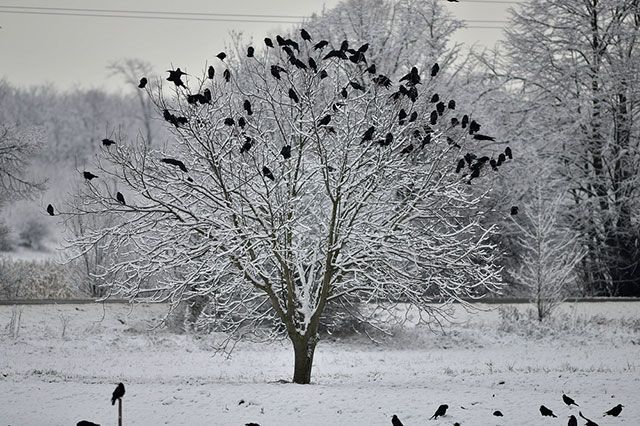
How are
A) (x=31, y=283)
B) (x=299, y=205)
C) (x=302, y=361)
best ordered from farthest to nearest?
(x=31, y=283) → (x=299, y=205) → (x=302, y=361)

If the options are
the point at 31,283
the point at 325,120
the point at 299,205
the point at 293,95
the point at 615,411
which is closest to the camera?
the point at 615,411

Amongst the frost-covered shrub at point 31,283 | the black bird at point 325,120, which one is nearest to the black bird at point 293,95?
the black bird at point 325,120

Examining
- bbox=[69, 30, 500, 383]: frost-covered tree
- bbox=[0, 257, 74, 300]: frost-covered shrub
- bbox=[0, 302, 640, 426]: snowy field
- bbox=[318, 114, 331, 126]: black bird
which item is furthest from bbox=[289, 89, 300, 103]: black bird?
bbox=[0, 257, 74, 300]: frost-covered shrub

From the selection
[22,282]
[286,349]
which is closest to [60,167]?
[22,282]

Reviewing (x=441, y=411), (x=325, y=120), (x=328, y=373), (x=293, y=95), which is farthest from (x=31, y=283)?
(x=441, y=411)

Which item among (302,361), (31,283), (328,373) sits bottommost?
(328,373)

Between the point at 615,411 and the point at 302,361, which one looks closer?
the point at 615,411

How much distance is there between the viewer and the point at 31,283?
28688 mm

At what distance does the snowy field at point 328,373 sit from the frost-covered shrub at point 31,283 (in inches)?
226

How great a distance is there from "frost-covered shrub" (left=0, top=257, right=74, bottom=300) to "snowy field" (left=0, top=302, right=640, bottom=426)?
5738 millimetres

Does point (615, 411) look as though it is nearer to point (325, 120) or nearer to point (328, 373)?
point (325, 120)

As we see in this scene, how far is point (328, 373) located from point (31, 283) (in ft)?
52.3

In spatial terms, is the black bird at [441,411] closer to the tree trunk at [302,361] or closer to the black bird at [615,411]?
the black bird at [615,411]

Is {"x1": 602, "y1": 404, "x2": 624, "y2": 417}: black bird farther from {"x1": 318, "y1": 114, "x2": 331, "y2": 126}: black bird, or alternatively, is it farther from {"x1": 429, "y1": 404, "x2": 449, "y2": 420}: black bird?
{"x1": 318, "y1": 114, "x2": 331, "y2": 126}: black bird
